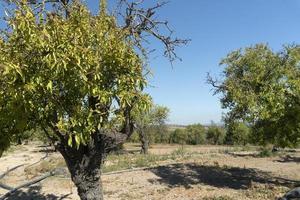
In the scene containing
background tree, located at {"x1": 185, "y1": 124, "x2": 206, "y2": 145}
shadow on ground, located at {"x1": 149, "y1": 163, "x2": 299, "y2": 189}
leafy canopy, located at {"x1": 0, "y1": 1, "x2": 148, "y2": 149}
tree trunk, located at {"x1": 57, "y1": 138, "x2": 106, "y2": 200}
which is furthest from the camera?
background tree, located at {"x1": 185, "y1": 124, "x2": 206, "y2": 145}

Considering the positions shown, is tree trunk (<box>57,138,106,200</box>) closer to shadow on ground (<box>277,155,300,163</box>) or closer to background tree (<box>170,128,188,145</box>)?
shadow on ground (<box>277,155,300,163</box>)

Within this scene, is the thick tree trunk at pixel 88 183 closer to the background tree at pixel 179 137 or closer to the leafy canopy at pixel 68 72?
the leafy canopy at pixel 68 72

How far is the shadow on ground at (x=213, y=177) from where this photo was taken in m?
19.0

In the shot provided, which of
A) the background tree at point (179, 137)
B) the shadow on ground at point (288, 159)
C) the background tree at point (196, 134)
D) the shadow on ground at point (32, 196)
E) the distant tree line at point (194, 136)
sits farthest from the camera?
the background tree at point (179, 137)

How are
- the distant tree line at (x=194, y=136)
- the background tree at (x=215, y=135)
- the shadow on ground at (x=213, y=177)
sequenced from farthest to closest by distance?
the background tree at (x=215, y=135) < the distant tree line at (x=194, y=136) < the shadow on ground at (x=213, y=177)

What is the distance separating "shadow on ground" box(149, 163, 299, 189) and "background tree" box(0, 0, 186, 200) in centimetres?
999

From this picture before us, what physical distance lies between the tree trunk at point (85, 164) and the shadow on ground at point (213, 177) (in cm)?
915

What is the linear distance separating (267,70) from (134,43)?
36.1 feet

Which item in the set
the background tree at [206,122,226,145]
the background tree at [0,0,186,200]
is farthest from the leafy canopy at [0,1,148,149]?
the background tree at [206,122,226,145]

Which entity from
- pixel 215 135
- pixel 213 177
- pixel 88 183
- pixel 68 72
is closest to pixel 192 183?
pixel 213 177

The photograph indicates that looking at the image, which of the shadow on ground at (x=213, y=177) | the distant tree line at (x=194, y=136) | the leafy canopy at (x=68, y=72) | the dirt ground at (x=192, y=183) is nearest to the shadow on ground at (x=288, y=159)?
the dirt ground at (x=192, y=183)

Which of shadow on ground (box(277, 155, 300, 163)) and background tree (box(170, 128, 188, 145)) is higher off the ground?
background tree (box(170, 128, 188, 145))

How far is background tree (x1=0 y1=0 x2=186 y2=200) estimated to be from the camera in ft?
23.8

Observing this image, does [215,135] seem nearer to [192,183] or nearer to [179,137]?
[179,137]
